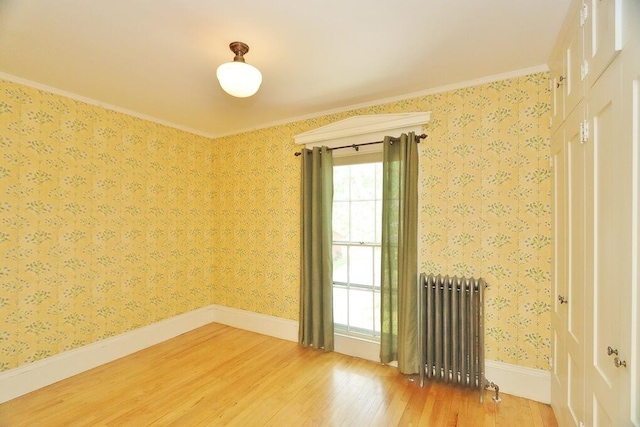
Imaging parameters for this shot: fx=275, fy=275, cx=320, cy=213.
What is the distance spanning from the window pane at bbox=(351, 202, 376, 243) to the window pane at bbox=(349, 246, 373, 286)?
111mm


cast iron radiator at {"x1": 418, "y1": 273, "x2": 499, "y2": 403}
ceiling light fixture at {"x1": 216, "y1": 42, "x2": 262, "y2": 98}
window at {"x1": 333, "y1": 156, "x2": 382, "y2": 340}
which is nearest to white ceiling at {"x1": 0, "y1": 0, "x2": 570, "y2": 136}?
ceiling light fixture at {"x1": 216, "y1": 42, "x2": 262, "y2": 98}

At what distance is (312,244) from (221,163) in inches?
75.9

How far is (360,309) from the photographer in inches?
118

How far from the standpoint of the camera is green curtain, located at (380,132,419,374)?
2486 millimetres

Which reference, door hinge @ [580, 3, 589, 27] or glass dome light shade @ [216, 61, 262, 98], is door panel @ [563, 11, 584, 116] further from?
glass dome light shade @ [216, 61, 262, 98]

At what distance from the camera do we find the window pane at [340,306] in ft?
10.2

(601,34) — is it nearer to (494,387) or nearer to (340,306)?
(494,387)

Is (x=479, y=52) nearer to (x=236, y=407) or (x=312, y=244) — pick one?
(x=312, y=244)

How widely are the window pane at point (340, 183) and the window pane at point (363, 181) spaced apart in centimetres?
7

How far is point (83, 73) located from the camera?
7.49 feet

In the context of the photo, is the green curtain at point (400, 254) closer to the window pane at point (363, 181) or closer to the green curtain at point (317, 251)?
the window pane at point (363, 181)

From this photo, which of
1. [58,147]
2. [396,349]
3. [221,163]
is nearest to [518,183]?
[396,349]

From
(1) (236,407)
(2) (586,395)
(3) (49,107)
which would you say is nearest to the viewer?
(2) (586,395)

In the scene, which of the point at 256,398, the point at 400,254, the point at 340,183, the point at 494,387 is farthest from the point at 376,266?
the point at 256,398
